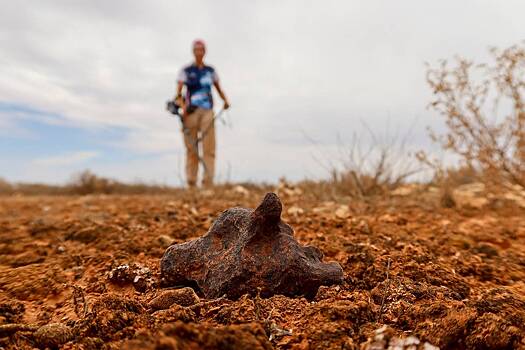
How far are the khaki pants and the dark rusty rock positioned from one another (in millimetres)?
6027

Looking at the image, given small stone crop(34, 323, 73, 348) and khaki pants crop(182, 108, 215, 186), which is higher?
khaki pants crop(182, 108, 215, 186)

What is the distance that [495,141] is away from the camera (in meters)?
4.59

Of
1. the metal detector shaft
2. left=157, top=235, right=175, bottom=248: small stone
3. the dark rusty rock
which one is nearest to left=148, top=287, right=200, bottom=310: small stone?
the dark rusty rock

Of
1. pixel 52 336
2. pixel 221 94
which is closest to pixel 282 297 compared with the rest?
pixel 52 336

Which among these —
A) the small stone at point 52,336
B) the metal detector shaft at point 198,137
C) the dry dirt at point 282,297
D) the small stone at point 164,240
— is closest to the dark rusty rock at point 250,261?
the dry dirt at point 282,297

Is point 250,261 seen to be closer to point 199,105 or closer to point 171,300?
point 171,300

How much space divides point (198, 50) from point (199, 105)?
92cm

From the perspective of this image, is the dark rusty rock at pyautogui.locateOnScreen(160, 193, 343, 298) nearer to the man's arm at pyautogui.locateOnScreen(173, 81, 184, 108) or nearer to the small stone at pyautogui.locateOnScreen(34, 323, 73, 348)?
the small stone at pyautogui.locateOnScreen(34, 323, 73, 348)

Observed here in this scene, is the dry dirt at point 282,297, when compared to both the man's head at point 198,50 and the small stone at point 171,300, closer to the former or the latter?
the small stone at point 171,300

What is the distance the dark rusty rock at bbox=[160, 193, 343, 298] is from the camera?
175 centimetres

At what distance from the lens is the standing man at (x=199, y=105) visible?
25.7ft

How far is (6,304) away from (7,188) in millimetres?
17396

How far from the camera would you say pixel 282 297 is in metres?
1.67

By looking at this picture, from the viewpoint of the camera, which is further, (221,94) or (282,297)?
(221,94)
